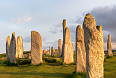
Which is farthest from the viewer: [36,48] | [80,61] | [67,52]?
[67,52]

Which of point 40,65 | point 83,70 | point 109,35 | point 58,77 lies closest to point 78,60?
point 83,70

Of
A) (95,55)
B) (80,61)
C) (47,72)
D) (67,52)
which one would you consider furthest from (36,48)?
(95,55)

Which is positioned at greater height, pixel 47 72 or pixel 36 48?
pixel 36 48

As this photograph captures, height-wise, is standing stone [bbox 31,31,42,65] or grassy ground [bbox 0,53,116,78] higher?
standing stone [bbox 31,31,42,65]

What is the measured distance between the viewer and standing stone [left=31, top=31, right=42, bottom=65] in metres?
15.0

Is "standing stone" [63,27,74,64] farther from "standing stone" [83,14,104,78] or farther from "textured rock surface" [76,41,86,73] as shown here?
"standing stone" [83,14,104,78]

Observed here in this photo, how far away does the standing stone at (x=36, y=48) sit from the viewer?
15.0 m

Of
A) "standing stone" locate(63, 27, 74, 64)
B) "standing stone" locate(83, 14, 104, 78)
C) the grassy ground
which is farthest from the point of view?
"standing stone" locate(63, 27, 74, 64)

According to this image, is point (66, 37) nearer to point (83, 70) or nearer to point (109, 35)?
point (83, 70)

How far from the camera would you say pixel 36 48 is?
15.0 metres

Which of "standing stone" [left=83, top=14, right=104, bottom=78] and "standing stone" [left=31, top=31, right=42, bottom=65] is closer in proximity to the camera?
"standing stone" [left=83, top=14, right=104, bottom=78]

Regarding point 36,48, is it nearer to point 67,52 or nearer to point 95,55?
point 67,52

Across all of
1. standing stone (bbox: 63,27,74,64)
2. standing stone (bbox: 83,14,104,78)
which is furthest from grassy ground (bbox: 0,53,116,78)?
standing stone (bbox: 83,14,104,78)

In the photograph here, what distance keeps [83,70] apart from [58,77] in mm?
1877
